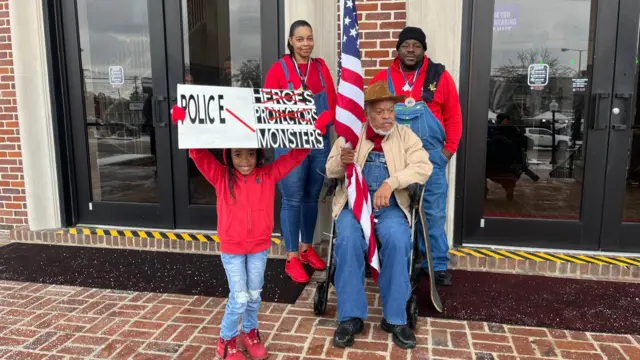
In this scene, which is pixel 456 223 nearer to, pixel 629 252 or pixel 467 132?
pixel 467 132

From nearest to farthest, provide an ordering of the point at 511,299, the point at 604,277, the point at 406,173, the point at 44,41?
the point at 406,173 → the point at 511,299 → the point at 604,277 → the point at 44,41

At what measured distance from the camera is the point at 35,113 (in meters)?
5.02

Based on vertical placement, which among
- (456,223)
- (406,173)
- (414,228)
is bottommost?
(456,223)

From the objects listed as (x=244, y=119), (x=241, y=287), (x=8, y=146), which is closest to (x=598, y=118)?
(x=244, y=119)

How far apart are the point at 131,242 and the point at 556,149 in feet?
13.7

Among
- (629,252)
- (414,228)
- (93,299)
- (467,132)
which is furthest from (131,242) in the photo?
(629,252)

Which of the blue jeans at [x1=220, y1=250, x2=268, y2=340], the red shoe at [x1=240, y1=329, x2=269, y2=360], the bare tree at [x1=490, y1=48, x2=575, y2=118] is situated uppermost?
the bare tree at [x1=490, y1=48, x2=575, y2=118]

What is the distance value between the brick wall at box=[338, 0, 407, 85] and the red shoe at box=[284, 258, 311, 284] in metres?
1.77

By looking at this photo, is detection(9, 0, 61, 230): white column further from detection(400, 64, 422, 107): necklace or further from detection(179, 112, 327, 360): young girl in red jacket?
detection(400, 64, 422, 107): necklace

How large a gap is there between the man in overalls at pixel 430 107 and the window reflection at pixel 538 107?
2.86ft

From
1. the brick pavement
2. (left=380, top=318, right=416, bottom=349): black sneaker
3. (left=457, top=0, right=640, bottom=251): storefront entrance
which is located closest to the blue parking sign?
the brick pavement

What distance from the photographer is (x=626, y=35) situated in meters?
4.05

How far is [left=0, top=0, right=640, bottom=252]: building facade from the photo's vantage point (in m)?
4.18

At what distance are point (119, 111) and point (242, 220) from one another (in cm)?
311
